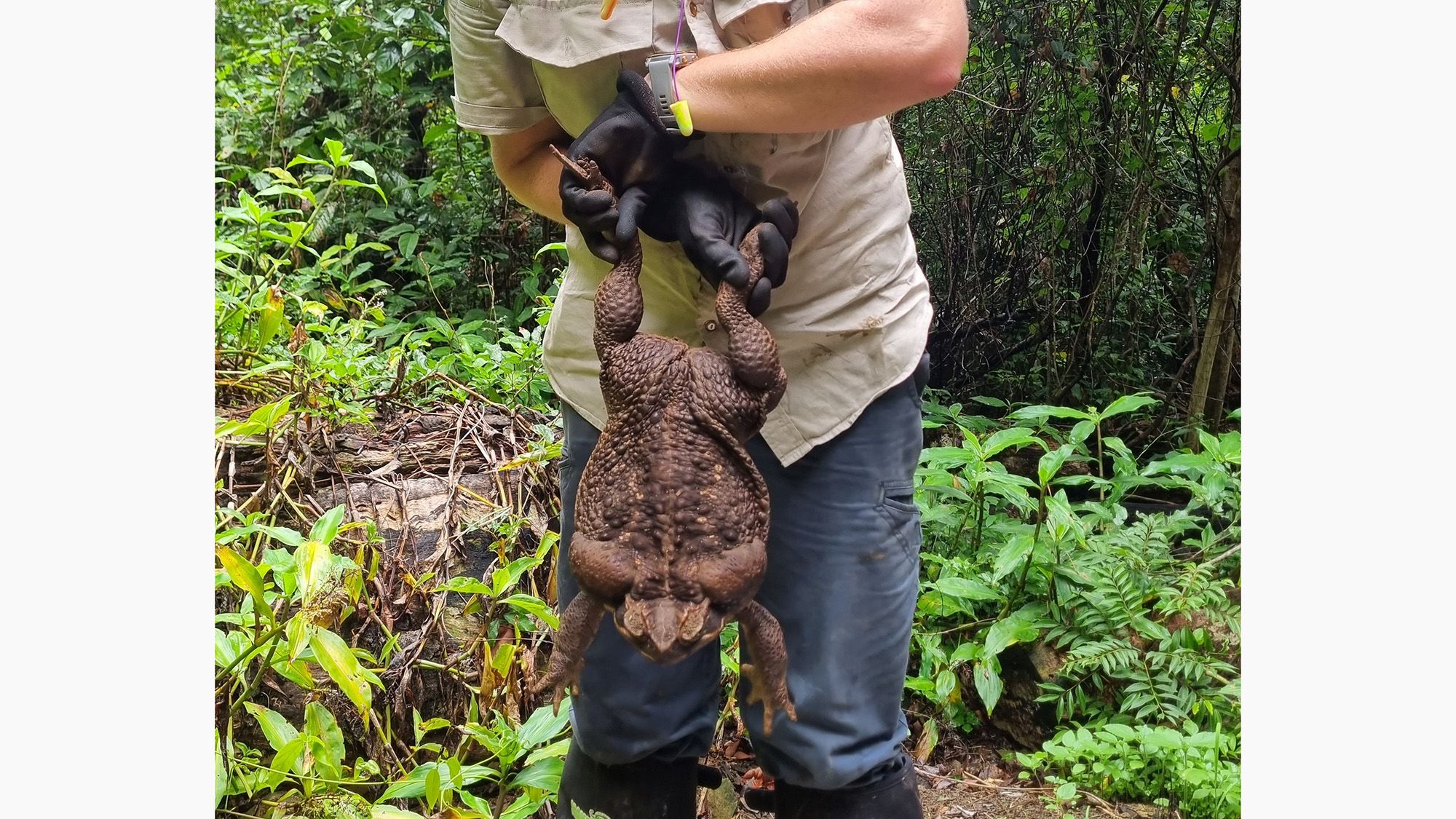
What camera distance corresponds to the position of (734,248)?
1538 millimetres

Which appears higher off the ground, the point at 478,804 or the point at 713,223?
the point at 713,223

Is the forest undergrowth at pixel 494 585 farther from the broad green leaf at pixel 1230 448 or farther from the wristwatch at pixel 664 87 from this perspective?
the wristwatch at pixel 664 87

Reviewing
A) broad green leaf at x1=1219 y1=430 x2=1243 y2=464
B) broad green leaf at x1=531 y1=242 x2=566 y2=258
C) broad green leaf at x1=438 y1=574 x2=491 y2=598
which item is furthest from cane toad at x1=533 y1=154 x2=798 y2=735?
broad green leaf at x1=1219 y1=430 x2=1243 y2=464

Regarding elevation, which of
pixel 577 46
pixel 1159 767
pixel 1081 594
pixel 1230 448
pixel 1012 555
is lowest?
pixel 1159 767

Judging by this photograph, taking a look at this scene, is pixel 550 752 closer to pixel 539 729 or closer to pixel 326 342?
pixel 539 729

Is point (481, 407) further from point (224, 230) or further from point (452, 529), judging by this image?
point (224, 230)

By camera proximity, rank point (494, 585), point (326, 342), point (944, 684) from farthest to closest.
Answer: point (326, 342)
point (944, 684)
point (494, 585)

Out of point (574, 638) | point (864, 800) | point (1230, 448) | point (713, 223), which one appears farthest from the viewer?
point (1230, 448)

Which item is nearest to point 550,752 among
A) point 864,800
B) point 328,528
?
point 328,528

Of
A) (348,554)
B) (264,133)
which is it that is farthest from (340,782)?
(264,133)

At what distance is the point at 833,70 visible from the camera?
4.86ft

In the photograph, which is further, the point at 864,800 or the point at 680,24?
the point at 864,800

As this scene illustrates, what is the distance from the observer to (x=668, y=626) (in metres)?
1.30

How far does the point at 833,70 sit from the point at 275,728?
1926 mm
